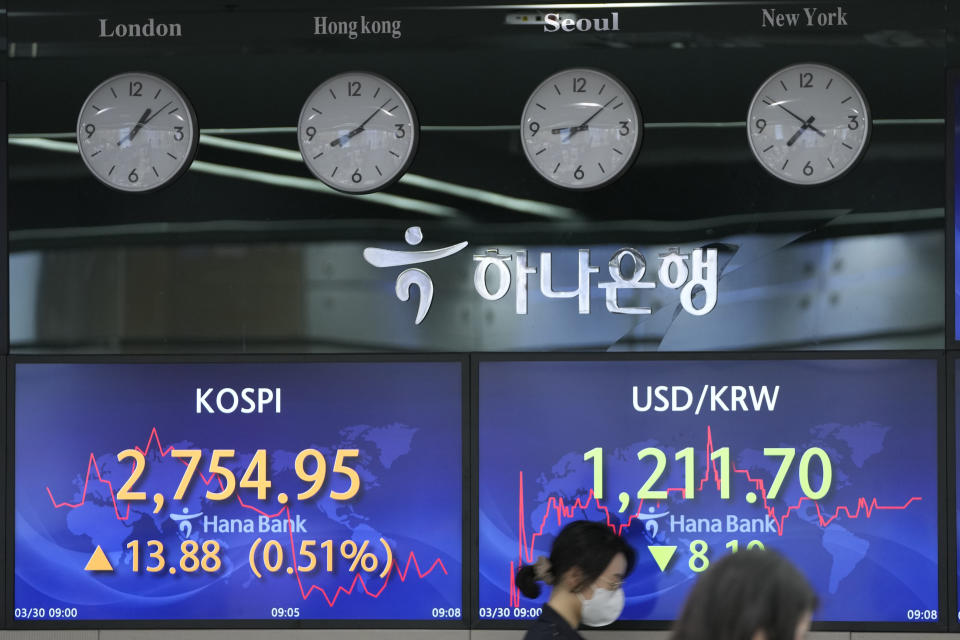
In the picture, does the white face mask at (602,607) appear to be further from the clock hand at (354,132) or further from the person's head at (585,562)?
the clock hand at (354,132)

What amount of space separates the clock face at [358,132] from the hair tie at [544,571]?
1438 mm

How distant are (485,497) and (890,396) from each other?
4.67ft

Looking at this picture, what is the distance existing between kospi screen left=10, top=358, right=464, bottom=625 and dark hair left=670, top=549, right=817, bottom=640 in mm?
2522

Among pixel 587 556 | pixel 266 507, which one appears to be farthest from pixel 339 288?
pixel 587 556

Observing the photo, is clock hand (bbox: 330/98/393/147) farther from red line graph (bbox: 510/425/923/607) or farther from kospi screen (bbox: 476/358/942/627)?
red line graph (bbox: 510/425/923/607)

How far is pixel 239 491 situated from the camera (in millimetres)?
4172

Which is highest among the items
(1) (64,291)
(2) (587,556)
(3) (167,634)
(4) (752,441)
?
(1) (64,291)

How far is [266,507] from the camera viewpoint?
4164mm

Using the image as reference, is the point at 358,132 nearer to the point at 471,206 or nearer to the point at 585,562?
the point at 471,206

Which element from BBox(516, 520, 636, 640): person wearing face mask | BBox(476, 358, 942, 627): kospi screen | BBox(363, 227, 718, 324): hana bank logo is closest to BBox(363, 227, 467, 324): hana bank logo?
BBox(363, 227, 718, 324): hana bank logo

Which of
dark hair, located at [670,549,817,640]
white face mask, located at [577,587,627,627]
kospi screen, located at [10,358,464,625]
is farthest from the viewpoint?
kospi screen, located at [10,358,464,625]

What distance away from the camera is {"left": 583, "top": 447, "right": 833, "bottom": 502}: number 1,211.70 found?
13.3 ft

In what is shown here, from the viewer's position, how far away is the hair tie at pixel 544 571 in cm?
336

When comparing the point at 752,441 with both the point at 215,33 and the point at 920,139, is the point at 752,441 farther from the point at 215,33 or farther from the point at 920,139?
the point at 215,33
